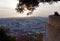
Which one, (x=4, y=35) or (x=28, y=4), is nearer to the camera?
(x=28, y=4)

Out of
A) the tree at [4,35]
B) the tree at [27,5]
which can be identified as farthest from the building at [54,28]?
the tree at [4,35]

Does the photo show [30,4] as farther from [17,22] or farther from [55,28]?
[17,22]

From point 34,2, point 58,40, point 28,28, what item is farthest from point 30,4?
point 28,28

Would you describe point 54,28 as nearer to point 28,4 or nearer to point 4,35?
point 28,4

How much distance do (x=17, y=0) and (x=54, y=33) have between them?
98cm

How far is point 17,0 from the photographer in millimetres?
3725

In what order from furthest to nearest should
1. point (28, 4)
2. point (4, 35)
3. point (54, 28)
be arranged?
1. point (4, 35)
2. point (54, 28)
3. point (28, 4)

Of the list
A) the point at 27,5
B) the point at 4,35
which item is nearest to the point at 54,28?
the point at 27,5

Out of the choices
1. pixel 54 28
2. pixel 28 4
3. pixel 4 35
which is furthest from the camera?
pixel 4 35

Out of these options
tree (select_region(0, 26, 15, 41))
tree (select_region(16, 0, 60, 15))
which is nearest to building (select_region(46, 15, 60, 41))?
tree (select_region(16, 0, 60, 15))

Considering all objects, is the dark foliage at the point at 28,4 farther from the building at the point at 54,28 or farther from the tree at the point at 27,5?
the building at the point at 54,28

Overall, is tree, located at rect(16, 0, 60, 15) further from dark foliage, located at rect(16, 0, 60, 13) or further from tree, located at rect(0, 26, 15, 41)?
tree, located at rect(0, 26, 15, 41)

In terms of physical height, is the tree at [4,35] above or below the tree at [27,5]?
below

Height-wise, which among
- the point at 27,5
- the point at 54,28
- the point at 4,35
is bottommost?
the point at 4,35
